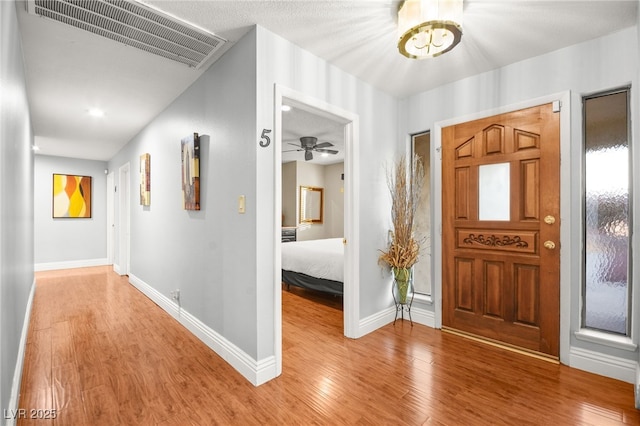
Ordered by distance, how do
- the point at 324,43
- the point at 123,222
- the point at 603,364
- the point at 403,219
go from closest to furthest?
the point at 603,364 < the point at 324,43 < the point at 403,219 < the point at 123,222

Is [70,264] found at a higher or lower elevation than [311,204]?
lower

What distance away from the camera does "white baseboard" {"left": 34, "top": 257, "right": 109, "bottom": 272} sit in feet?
19.9

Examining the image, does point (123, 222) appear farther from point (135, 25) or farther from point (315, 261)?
point (135, 25)

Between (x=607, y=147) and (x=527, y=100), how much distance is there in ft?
2.21

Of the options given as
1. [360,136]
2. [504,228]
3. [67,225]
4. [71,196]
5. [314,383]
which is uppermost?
[360,136]

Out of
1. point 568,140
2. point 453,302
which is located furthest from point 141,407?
point 568,140

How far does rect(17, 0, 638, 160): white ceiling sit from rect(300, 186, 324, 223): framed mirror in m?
4.30

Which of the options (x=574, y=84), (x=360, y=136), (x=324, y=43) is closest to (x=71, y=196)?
(x=360, y=136)

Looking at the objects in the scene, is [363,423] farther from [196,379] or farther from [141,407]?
[141,407]

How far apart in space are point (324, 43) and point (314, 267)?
2.63 m

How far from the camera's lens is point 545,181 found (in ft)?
7.88

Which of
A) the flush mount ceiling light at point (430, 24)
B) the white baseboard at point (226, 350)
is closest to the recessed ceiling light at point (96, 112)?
the white baseboard at point (226, 350)

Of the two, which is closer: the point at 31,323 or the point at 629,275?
the point at 629,275

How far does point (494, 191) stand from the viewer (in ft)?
8.78
